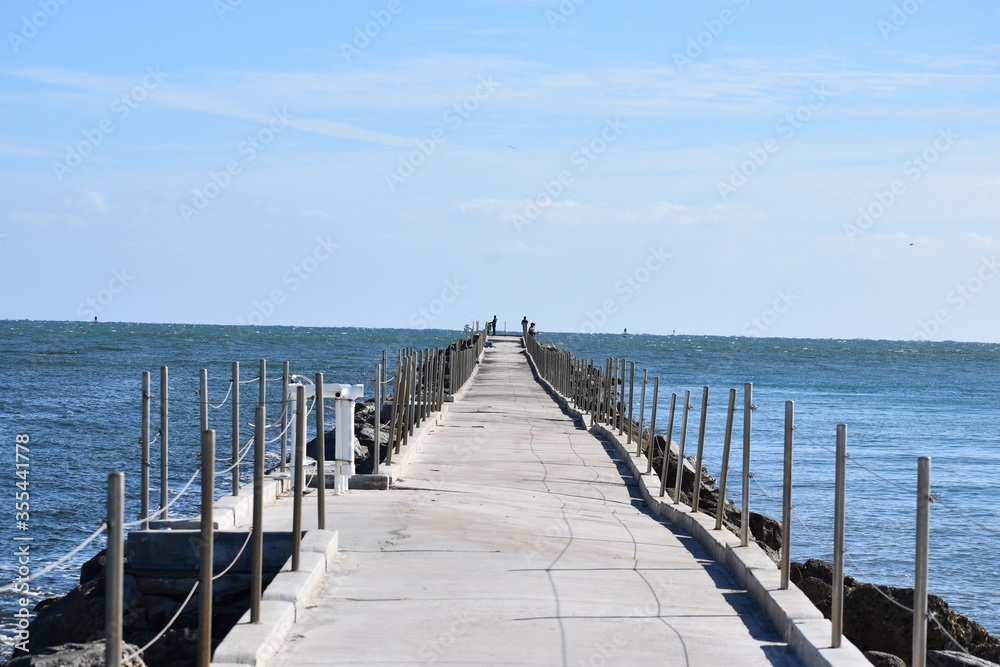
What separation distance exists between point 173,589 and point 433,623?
2736 mm

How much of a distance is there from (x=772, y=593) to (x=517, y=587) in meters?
1.87

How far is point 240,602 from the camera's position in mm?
9445

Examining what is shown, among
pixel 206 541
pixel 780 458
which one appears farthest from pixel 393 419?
pixel 780 458

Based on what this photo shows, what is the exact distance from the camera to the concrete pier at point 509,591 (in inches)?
287

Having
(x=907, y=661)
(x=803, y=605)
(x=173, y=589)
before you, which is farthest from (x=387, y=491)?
(x=803, y=605)

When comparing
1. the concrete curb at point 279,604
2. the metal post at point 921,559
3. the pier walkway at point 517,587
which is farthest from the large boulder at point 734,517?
the metal post at point 921,559

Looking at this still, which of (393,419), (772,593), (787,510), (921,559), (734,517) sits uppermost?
(921,559)

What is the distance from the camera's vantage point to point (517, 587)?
9.02 m

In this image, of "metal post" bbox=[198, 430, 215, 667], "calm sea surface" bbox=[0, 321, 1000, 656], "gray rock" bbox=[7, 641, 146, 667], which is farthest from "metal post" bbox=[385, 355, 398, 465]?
"metal post" bbox=[198, 430, 215, 667]

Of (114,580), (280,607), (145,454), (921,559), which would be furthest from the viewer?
(145,454)

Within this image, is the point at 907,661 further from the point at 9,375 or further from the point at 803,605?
the point at 9,375

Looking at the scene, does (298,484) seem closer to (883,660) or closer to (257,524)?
(257,524)

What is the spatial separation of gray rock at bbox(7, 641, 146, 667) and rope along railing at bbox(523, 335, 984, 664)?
4215 mm

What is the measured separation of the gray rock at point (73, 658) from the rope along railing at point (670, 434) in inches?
166
